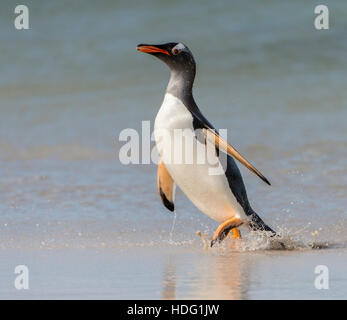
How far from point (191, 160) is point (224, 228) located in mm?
395

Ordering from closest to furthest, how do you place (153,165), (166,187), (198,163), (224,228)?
(224,228) < (198,163) < (166,187) < (153,165)

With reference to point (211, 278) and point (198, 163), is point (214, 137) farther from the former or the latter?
point (211, 278)

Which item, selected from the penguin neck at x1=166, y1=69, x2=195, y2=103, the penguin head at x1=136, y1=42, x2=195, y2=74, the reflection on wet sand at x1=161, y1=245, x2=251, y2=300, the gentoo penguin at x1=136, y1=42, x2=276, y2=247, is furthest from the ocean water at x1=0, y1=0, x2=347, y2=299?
the penguin head at x1=136, y1=42, x2=195, y2=74

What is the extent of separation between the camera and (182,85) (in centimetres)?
473

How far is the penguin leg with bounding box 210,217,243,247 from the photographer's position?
14.5 feet

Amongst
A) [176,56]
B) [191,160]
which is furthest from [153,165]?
[191,160]

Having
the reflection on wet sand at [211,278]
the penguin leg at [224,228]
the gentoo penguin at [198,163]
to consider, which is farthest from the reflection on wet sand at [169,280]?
the gentoo penguin at [198,163]

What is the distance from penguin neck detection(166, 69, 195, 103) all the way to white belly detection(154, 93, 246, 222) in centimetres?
4

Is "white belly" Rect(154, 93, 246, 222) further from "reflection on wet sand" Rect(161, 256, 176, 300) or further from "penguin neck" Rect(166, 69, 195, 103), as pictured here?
"reflection on wet sand" Rect(161, 256, 176, 300)

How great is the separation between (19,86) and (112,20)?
12.7 feet

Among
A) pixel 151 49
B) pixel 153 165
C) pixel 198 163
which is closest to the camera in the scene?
pixel 198 163

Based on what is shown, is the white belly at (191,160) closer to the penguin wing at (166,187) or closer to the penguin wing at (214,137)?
the penguin wing at (214,137)

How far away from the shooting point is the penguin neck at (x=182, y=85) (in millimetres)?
4695

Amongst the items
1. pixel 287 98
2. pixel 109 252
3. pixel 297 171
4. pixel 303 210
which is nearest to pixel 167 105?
pixel 109 252
